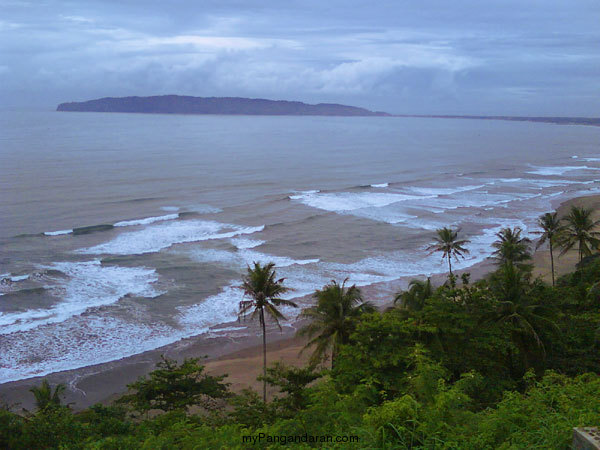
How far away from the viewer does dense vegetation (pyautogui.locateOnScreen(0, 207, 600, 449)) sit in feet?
33.8

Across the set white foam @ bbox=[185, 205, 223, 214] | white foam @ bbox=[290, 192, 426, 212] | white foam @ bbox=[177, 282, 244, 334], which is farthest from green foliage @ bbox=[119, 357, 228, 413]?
white foam @ bbox=[290, 192, 426, 212]

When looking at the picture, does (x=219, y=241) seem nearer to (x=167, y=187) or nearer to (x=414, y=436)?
(x=167, y=187)

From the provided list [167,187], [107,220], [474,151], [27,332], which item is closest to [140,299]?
[27,332]

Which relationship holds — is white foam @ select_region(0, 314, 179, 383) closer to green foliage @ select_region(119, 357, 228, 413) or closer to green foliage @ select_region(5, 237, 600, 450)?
green foliage @ select_region(5, 237, 600, 450)

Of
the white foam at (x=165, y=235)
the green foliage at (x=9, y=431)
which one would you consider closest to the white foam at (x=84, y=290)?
the white foam at (x=165, y=235)

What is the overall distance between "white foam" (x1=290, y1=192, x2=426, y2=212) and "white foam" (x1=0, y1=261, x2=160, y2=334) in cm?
3164

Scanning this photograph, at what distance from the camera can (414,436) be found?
360 inches

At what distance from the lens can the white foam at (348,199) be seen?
7056 cm

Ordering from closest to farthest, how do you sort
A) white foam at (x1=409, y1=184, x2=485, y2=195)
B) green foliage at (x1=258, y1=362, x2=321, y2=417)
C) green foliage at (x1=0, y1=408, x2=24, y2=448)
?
green foliage at (x1=0, y1=408, x2=24, y2=448) → green foliage at (x1=258, y1=362, x2=321, y2=417) → white foam at (x1=409, y1=184, x2=485, y2=195)

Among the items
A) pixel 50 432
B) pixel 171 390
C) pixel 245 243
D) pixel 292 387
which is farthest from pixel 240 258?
pixel 50 432

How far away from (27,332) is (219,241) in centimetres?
2253

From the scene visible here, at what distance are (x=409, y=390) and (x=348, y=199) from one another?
60.8m

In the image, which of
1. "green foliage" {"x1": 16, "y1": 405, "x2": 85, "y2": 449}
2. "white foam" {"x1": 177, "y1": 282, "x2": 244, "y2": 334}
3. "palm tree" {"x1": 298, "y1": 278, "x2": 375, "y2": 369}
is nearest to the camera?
"green foliage" {"x1": 16, "y1": 405, "x2": 85, "y2": 449}

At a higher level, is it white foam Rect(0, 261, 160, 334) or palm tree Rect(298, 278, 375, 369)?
palm tree Rect(298, 278, 375, 369)
